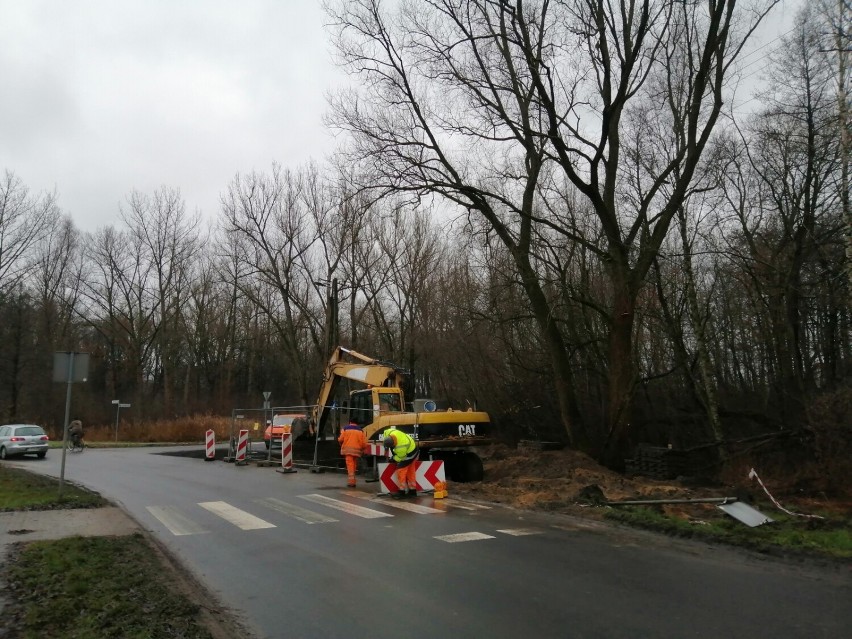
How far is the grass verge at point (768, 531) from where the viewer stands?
809 cm

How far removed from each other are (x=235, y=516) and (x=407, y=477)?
3.95m

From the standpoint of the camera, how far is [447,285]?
33.2 metres

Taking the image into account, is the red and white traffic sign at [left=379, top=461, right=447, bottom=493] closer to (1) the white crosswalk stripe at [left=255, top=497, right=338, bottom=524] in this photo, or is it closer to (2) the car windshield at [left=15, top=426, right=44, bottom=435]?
(1) the white crosswalk stripe at [left=255, top=497, right=338, bottom=524]

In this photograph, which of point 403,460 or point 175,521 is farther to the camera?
point 403,460

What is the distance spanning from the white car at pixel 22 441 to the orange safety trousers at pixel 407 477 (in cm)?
2172

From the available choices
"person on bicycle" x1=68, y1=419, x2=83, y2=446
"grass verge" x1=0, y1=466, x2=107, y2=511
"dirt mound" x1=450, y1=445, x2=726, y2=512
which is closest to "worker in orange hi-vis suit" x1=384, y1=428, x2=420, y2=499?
"dirt mound" x1=450, y1=445, x2=726, y2=512

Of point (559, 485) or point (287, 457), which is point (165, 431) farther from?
Answer: point (559, 485)

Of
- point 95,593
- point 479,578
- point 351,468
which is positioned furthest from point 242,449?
point 479,578

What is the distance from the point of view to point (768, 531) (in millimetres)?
9164

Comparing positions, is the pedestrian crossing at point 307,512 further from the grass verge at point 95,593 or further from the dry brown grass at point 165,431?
the dry brown grass at point 165,431

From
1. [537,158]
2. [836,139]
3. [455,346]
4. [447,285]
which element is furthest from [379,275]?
[836,139]

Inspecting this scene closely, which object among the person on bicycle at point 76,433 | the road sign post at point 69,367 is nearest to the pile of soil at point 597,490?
the road sign post at point 69,367

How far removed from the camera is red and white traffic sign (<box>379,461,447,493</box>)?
14062 millimetres

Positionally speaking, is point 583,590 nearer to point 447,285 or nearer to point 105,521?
point 105,521
